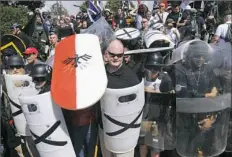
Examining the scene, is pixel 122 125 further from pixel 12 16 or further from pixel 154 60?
pixel 12 16

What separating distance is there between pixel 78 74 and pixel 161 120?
1185mm

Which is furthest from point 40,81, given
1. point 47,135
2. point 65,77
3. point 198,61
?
point 198,61

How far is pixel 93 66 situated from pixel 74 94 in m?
0.33

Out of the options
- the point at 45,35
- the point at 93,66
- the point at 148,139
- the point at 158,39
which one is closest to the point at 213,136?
the point at 148,139

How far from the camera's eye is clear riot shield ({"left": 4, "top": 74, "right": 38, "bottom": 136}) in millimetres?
4039

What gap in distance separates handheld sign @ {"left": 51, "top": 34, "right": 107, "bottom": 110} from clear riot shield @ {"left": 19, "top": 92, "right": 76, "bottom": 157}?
17cm

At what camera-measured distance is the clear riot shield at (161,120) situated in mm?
3797

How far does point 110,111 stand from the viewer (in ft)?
10.9

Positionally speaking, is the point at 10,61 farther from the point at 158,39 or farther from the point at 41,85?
the point at 158,39

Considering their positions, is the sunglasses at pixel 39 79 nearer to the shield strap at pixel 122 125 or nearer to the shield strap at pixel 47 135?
the shield strap at pixel 47 135

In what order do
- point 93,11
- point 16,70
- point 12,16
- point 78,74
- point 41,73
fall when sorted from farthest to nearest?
point 12,16
point 93,11
point 16,70
point 41,73
point 78,74

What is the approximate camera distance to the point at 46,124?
3.33 metres

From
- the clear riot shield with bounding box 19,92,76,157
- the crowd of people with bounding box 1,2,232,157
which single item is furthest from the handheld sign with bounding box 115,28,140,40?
the clear riot shield with bounding box 19,92,76,157

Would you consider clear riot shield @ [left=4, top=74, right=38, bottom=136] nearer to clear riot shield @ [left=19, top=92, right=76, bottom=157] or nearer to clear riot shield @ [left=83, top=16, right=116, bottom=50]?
clear riot shield @ [left=19, top=92, right=76, bottom=157]
